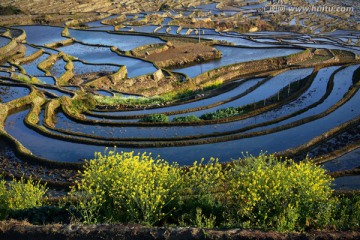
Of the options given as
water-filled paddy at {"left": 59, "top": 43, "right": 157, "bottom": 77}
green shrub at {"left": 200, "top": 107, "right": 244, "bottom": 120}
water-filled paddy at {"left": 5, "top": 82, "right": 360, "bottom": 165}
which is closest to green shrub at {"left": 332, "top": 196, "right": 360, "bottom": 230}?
water-filled paddy at {"left": 5, "top": 82, "right": 360, "bottom": 165}

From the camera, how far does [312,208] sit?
8430 mm

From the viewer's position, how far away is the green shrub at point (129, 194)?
8312 mm

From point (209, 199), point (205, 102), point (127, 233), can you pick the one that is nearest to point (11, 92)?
point (205, 102)

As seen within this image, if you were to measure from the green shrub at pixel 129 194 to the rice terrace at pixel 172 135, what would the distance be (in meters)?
0.04

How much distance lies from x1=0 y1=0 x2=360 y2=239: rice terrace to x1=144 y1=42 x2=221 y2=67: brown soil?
0.40 ft

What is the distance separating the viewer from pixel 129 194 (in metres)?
8.45

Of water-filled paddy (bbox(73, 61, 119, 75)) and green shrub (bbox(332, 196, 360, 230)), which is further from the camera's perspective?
water-filled paddy (bbox(73, 61, 119, 75))

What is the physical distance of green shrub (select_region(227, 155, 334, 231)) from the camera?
26.9 ft

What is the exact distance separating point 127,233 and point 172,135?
987 centimetres

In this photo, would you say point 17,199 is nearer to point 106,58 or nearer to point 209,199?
point 209,199

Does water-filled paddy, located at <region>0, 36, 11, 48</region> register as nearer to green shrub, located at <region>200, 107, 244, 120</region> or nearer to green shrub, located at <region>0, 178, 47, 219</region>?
green shrub, located at <region>200, 107, 244, 120</region>

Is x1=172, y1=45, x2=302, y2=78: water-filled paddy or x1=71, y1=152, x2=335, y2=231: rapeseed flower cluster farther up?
x1=71, y1=152, x2=335, y2=231: rapeseed flower cluster

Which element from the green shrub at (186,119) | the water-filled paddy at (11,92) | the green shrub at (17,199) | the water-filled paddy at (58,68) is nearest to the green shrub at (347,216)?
the green shrub at (17,199)

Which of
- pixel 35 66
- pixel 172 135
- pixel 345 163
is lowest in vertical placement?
pixel 35 66
